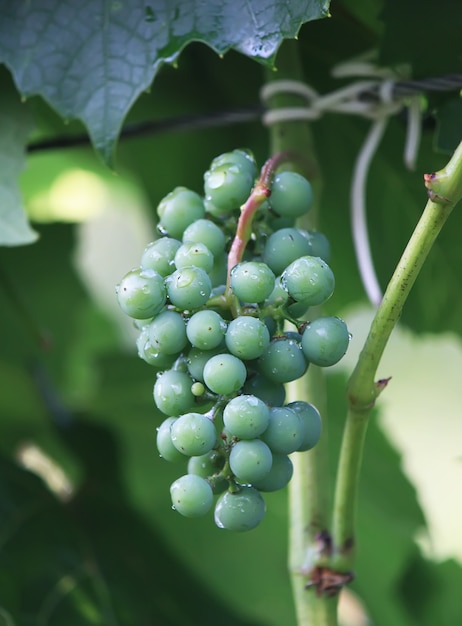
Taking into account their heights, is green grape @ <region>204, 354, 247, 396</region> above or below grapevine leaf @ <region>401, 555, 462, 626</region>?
above

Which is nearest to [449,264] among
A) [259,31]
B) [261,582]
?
[259,31]

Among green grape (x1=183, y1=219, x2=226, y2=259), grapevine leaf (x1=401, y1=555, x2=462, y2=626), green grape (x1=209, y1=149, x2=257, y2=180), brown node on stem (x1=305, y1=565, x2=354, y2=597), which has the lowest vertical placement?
grapevine leaf (x1=401, y1=555, x2=462, y2=626)

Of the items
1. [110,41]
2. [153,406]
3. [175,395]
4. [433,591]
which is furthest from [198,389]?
[433,591]

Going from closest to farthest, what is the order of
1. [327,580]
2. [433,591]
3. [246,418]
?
[246,418] → [327,580] → [433,591]

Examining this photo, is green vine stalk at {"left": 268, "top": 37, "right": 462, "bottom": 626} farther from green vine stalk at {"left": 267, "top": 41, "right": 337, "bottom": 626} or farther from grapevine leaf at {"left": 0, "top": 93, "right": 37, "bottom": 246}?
grapevine leaf at {"left": 0, "top": 93, "right": 37, "bottom": 246}

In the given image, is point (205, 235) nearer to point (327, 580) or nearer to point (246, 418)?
point (246, 418)

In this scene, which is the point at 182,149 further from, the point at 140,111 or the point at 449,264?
the point at 449,264

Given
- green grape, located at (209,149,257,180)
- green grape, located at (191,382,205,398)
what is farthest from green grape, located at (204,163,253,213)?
green grape, located at (191,382,205,398)
